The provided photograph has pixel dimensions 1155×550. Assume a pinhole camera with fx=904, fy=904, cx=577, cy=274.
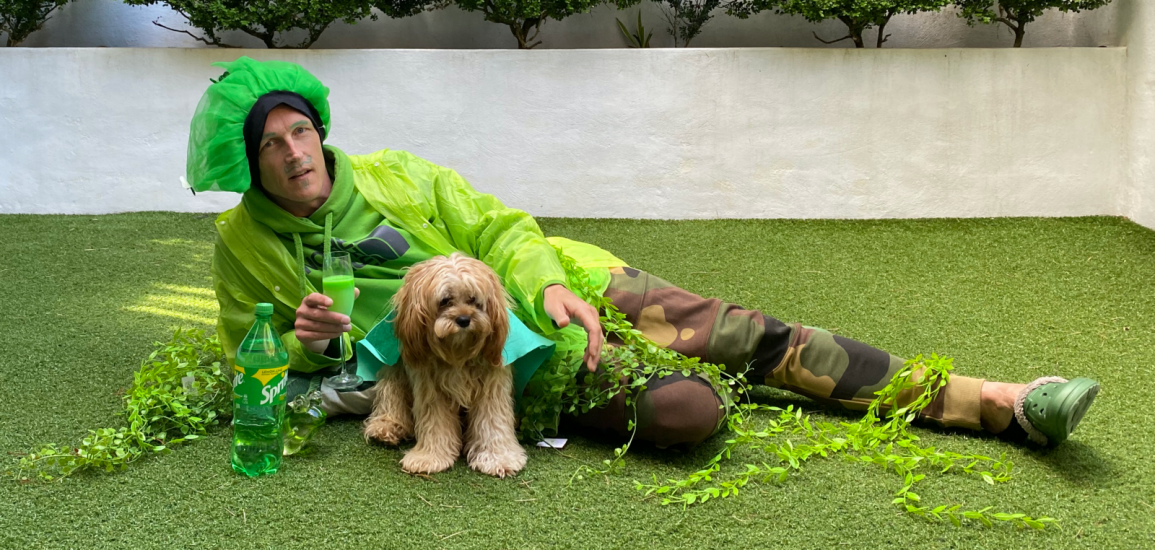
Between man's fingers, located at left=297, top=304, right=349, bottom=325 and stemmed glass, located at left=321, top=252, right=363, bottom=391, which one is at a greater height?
stemmed glass, located at left=321, top=252, right=363, bottom=391

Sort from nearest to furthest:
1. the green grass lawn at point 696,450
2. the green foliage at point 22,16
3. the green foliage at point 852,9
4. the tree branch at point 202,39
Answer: the green grass lawn at point 696,450 < the green foliage at point 852,9 < the green foliage at point 22,16 < the tree branch at point 202,39

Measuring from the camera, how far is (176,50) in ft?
21.0

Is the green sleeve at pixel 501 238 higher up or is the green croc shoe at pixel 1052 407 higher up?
the green sleeve at pixel 501 238

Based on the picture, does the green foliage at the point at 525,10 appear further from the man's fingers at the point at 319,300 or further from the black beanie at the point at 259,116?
the man's fingers at the point at 319,300

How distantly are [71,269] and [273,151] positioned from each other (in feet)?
10.3

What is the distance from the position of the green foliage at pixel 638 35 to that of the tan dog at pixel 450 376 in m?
4.43

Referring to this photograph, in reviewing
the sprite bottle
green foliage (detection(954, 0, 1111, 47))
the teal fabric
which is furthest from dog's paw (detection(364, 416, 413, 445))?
green foliage (detection(954, 0, 1111, 47))

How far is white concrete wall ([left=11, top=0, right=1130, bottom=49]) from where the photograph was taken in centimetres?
668

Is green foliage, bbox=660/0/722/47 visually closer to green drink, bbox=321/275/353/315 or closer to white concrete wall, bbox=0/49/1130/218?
white concrete wall, bbox=0/49/1130/218

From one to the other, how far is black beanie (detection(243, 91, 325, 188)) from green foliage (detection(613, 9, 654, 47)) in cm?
418

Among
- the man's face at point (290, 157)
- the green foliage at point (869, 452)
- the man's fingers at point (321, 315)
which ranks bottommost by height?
the green foliage at point (869, 452)

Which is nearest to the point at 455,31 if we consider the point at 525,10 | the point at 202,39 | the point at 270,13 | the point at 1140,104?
the point at 525,10

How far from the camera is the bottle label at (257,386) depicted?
2.54 metres

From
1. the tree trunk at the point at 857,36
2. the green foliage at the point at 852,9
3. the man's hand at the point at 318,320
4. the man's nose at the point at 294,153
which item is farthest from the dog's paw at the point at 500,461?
the tree trunk at the point at 857,36
